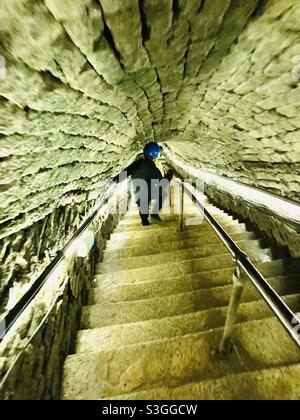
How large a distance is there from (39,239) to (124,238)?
2.14m

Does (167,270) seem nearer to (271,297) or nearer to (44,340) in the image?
(44,340)

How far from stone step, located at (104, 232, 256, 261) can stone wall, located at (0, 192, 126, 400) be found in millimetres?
1033

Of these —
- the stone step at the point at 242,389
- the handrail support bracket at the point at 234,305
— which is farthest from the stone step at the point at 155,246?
the stone step at the point at 242,389

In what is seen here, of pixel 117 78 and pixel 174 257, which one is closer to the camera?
pixel 117 78

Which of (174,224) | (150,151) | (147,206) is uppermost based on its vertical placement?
(150,151)

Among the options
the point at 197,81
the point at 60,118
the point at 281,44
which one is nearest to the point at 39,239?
the point at 60,118

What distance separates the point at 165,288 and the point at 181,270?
0.40 meters

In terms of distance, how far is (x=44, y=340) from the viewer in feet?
6.38

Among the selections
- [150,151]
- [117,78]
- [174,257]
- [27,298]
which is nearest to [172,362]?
[27,298]

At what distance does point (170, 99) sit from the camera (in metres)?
3.26

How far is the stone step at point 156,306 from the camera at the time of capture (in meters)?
2.50

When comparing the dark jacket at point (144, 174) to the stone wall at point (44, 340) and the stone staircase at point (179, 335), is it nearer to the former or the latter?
the stone staircase at point (179, 335)

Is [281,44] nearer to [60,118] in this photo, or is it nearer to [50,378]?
[60,118]

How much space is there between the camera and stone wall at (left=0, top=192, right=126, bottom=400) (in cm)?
153
